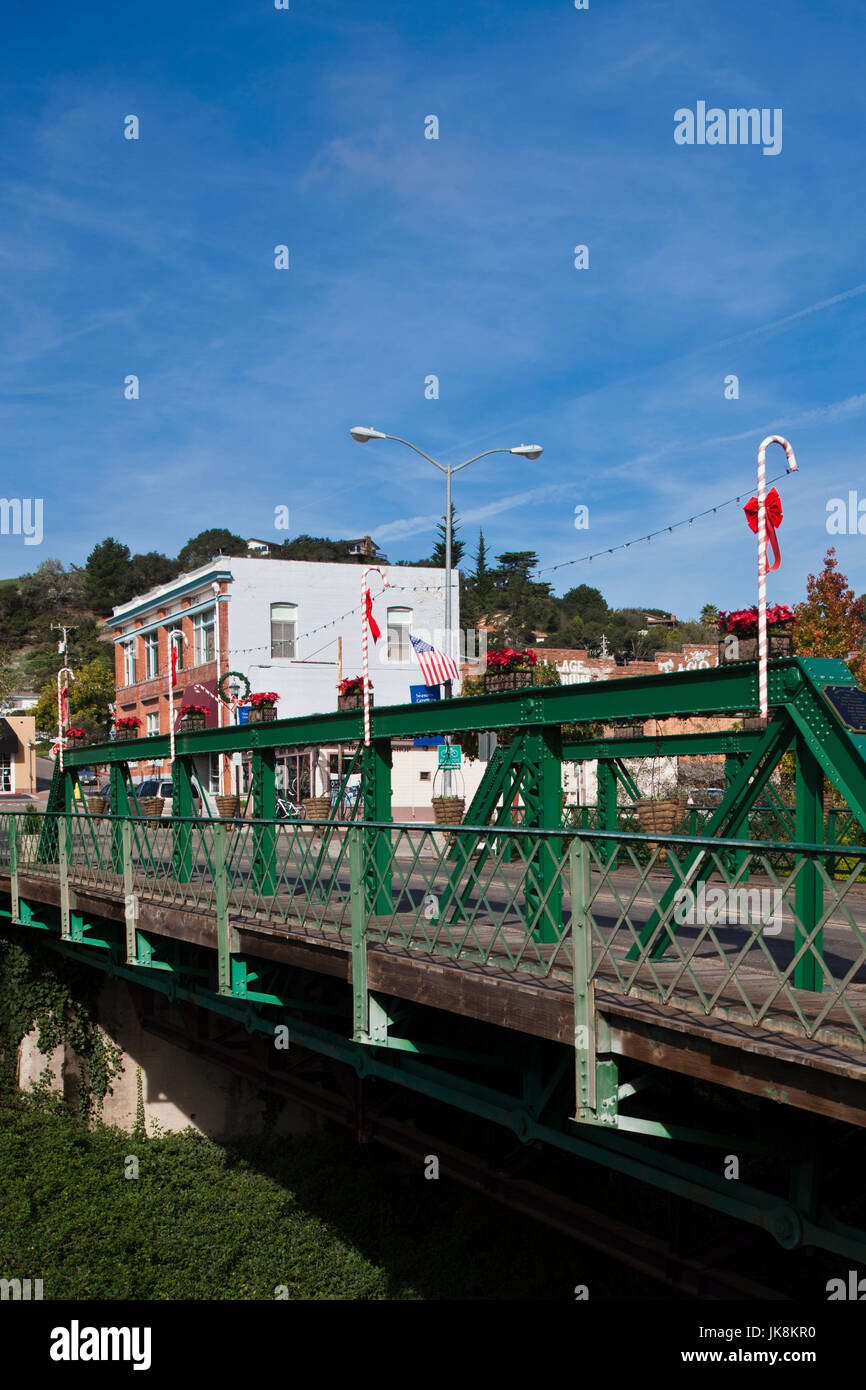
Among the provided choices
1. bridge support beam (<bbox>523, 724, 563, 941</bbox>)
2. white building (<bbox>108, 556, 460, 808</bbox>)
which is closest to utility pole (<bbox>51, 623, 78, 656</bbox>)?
white building (<bbox>108, 556, 460, 808</bbox>)

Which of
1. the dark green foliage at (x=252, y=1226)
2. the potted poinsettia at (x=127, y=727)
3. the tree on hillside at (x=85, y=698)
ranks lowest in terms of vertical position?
the dark green foliage at (x=252, y=1226)

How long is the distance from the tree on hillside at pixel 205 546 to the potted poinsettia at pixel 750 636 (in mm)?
118018

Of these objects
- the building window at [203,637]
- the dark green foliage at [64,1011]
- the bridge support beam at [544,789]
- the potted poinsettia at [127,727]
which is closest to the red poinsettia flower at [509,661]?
the bridge support beam at [544,789]

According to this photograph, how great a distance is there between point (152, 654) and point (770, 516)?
43.5 meters

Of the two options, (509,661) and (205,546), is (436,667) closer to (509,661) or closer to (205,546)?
(509,661)

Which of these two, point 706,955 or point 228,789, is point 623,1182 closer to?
point 706,955

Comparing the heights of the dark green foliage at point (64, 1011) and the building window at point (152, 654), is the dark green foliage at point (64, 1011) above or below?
below

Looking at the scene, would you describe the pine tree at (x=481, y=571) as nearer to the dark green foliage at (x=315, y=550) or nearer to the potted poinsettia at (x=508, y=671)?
the dark green foliage at (x=315, y=550)

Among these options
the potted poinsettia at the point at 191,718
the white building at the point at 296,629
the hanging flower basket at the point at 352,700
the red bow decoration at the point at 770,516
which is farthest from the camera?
the white building at the point at 296,629

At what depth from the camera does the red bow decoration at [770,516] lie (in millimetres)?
6816

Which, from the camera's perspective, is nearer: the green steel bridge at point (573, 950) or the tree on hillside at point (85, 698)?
the green steel bridge at point (573, 950)

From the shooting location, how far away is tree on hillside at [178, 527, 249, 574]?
124519 millimetres
